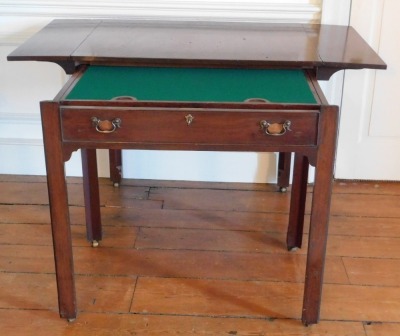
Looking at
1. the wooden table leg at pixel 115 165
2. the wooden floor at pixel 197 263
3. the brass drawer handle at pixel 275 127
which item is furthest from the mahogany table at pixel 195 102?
the wooden table leg at pixel 115 165

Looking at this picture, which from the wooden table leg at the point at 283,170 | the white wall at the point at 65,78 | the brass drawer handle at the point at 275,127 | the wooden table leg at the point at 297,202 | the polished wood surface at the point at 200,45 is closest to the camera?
the brass drawer handle at the point at 275,127

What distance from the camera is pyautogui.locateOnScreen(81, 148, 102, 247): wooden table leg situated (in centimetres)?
198

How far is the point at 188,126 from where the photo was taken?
154 cm

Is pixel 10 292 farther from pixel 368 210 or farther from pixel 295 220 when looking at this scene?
pixel 368 210

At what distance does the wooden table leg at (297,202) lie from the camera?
197 centimetres

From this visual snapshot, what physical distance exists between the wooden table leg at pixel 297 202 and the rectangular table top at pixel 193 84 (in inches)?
13.7

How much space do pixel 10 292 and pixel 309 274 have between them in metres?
0.92

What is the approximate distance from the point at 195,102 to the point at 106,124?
229mm

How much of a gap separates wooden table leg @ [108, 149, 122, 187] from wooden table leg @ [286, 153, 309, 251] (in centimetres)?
80

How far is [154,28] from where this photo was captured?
212 cm

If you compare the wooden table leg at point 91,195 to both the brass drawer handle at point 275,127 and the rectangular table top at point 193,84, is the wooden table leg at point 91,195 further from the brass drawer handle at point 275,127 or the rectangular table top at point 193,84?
the brass drawer handle at point 275,127

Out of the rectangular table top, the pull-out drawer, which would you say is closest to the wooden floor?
the pull-out drawer

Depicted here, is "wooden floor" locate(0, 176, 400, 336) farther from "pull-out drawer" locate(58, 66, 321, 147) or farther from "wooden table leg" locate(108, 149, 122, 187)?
"pull-out drawer" locate(58, 66, 321, 147)

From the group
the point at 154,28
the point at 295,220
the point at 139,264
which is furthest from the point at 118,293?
the point at 154,28
